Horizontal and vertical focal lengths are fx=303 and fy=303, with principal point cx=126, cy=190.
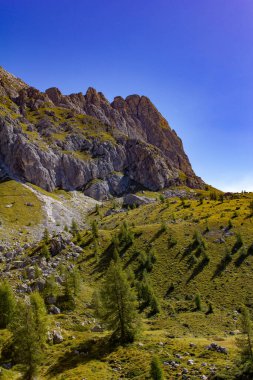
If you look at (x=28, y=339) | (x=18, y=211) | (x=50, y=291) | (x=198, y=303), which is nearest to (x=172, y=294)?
(x=198, y=303)

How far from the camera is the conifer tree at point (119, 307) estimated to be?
50375 mm

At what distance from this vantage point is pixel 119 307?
52.0 m

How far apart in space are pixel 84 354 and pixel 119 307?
29.6ft

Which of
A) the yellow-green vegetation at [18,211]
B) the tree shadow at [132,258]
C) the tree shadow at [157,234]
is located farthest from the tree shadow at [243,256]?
the yellow-green vegetation at [18,211]

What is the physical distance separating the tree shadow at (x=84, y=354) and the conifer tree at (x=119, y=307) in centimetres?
238

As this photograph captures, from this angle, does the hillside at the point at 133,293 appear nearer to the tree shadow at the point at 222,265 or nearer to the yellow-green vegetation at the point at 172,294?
the yellow-green vegetation at the point at 172,294

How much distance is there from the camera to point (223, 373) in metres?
35.2

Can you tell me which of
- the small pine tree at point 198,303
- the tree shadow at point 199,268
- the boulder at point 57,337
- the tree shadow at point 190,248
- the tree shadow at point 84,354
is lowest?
the boulder at point 57,337

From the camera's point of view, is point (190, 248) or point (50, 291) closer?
point (50, 291)

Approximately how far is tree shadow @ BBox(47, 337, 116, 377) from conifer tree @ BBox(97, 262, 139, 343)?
238 centimetres

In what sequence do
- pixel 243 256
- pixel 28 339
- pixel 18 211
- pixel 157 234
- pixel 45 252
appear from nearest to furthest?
1. pixel 28 339
2. pixel 243 256
3. pixel 45 252
4. pixel 157 234
5. pixel 18 211

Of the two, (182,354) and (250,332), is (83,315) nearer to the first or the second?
(182,354)

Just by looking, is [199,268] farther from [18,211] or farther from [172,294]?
[18,211]

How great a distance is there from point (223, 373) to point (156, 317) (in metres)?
38.2
